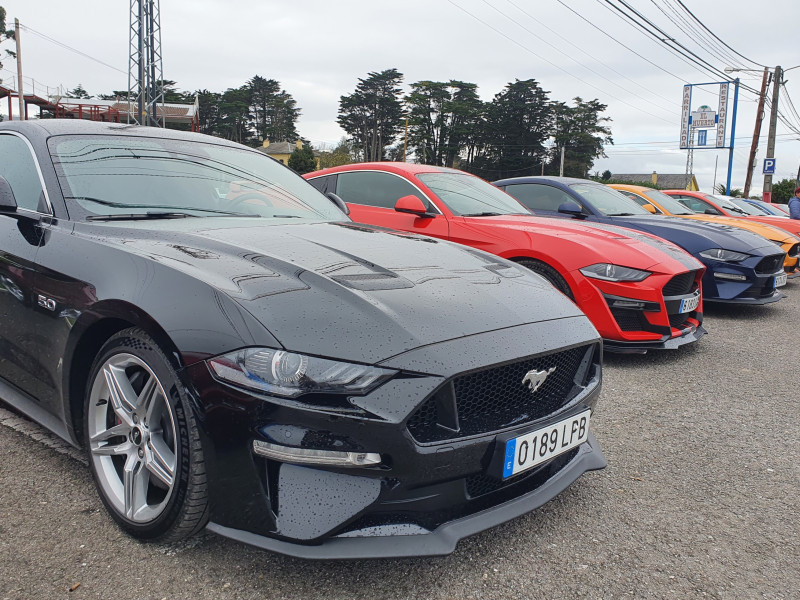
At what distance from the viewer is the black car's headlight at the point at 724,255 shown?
627 cm

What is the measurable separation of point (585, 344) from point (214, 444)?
1272 millimetres

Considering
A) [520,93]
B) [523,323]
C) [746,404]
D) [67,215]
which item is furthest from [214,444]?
[520,93]

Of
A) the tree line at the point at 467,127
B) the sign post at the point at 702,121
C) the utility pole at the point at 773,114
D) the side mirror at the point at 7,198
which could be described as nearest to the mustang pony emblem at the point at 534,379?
the side mirror at the point at 7,198

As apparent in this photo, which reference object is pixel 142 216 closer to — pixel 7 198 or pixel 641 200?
pixel 7 198

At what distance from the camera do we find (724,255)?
20.7ft

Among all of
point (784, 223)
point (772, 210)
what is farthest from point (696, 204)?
point (772, 210)

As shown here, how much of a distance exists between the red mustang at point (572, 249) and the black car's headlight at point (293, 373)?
2.99 metres

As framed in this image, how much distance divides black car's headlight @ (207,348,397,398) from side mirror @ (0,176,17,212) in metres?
1.44

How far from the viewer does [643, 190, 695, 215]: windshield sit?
827cm

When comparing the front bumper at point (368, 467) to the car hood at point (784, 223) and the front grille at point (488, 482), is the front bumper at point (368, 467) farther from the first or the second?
the car hood at point (784, 223)

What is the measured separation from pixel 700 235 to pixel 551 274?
2971 millimetres

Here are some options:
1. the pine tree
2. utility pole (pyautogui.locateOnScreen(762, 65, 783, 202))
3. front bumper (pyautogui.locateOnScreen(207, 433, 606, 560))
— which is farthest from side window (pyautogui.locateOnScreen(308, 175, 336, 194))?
the pine tree

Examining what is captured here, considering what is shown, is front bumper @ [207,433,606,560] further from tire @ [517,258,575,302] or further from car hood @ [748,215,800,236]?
car hood @ [748,215,800,236]

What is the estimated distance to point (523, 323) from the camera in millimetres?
1975
